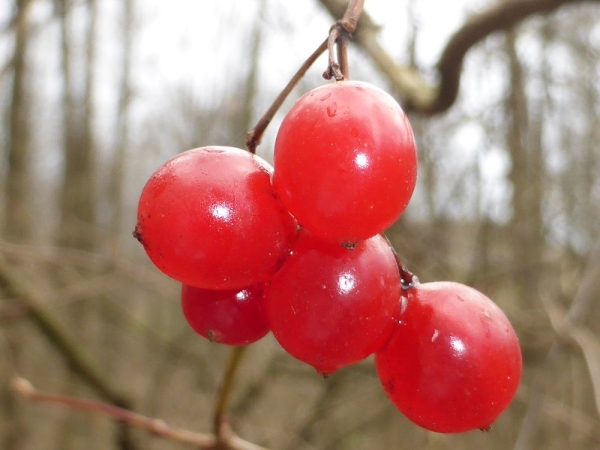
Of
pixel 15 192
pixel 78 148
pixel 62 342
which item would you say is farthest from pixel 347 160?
pixel 78 148

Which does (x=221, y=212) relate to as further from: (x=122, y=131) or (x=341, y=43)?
(x=122, y=131)

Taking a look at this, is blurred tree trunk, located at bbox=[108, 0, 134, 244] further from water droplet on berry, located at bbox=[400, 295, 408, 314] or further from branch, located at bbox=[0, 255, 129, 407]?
water droplet on berry, located at bbox=[400, 295, 408, 314]

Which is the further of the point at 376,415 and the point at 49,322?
the point at 376,415

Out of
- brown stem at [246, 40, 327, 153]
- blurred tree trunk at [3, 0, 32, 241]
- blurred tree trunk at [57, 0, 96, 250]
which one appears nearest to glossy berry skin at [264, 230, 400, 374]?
brown stem at [246, 40, 327, 153]

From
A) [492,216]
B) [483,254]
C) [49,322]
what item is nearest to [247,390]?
[49,322]

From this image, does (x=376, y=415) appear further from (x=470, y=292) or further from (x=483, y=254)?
(x=470, y=292)

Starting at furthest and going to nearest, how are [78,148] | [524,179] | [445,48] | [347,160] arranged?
[78,148] → [524,179] → [445,48] → [347,160]

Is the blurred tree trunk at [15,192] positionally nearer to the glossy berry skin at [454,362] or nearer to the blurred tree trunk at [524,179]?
the blurred tree trunk at [524,179]
